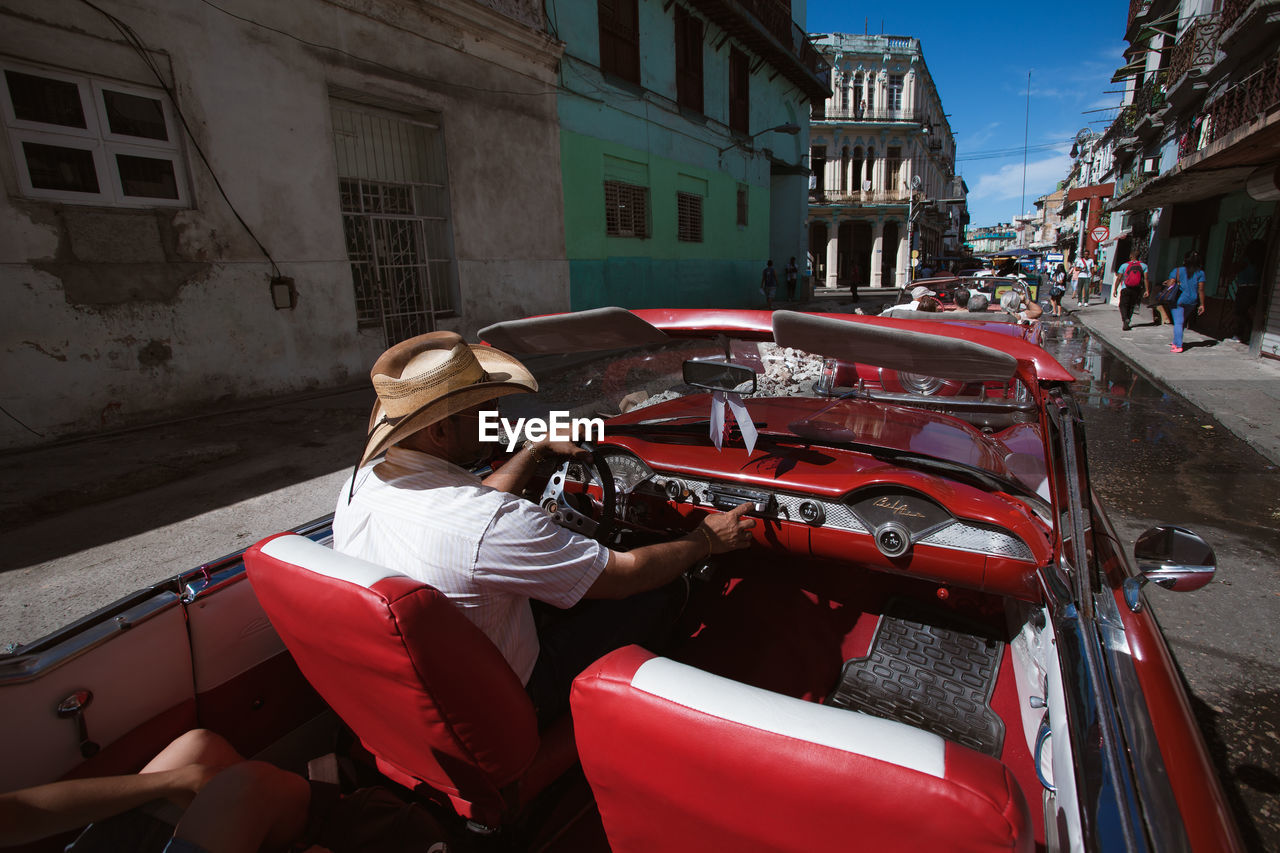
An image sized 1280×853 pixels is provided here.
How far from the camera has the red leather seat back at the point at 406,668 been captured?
4.21 feet

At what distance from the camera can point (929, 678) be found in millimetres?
2545

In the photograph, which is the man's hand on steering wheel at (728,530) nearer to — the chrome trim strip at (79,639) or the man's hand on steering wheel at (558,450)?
the man's hand on steering wheel at (558,450)

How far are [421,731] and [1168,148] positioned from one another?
29705 millimetres

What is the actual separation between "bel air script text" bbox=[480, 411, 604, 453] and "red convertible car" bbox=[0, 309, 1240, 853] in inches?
4.6

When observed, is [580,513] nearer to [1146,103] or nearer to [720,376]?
[720,376]

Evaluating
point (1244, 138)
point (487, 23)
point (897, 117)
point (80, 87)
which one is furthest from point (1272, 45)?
point (897, 117)

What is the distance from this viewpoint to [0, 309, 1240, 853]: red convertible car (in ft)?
3.35

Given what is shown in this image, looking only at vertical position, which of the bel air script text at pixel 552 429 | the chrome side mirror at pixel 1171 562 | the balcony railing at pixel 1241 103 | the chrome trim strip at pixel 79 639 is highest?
the balcony railing at pixel 1241 103

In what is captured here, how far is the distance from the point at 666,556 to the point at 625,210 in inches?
514

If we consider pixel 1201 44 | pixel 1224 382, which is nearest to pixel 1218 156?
pixel 1224 382

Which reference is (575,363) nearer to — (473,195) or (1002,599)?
(1002,599)

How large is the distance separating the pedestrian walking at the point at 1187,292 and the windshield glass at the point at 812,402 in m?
12.0

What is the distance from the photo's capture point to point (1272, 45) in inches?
503

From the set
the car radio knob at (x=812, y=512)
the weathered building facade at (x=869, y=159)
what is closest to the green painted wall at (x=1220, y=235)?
the car radio knob at (x=812, y=512)
